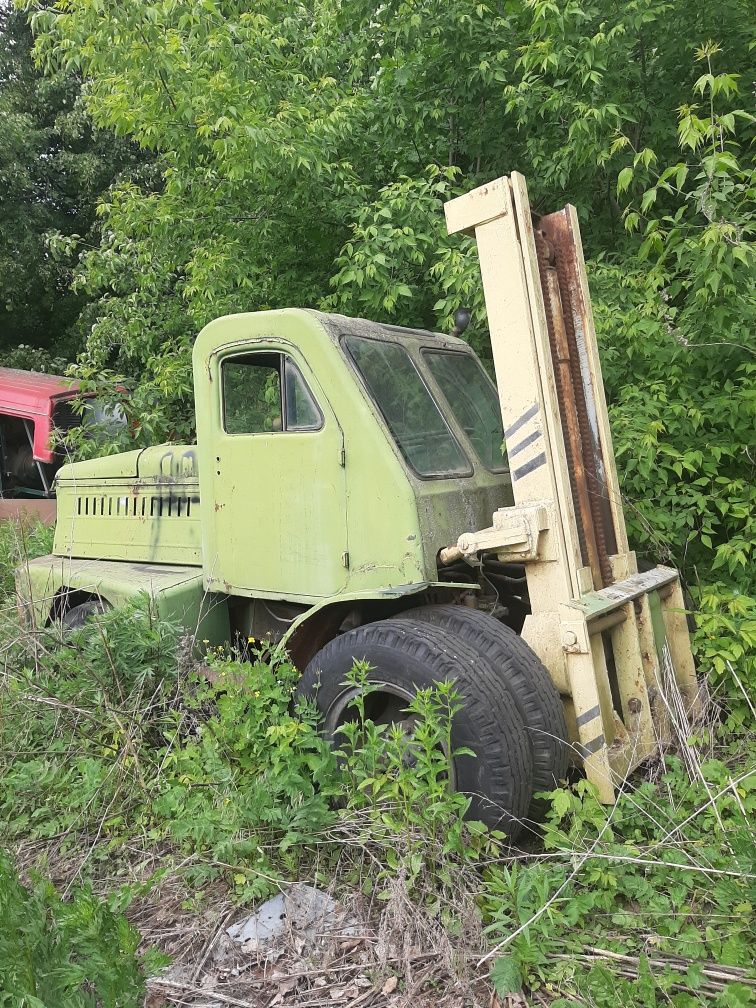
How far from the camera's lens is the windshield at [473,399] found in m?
4.14

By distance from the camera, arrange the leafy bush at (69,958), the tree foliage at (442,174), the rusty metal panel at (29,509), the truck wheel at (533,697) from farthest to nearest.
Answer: the rusty metal panel at (29,509) → the tree foliage at (442,174) → the truck wheel at (533,697) → the leafy bush at (69,958)

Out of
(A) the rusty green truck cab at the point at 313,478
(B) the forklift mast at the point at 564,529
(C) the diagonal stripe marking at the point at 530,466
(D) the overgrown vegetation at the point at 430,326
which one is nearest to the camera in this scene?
(D) the overgrown vegetation at the point at 430,326

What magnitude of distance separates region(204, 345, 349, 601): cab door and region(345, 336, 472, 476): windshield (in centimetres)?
26

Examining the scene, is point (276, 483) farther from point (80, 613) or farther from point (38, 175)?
point (38, 175)

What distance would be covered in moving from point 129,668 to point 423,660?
1540 millimetres

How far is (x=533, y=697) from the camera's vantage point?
9.91 ft

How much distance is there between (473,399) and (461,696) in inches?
76.8

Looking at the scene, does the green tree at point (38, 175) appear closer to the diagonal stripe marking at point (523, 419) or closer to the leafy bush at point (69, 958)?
the diagonal stripe marking at point (523, 419)

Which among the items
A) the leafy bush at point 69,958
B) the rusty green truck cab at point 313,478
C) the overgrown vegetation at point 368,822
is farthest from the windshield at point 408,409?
the leafy bush at point 69,958

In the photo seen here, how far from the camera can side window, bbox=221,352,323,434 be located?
3727 mm

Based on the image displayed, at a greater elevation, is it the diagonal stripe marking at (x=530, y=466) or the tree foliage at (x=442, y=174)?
the tree foliage at (x=442, y=174)

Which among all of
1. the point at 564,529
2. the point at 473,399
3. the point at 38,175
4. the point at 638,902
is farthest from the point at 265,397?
the point at 38,175

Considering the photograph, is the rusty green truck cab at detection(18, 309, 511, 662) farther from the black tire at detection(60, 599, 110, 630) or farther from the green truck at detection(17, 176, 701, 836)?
the black tire at detection(60, 599, 110, 630)

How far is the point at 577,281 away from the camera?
3986 mm
